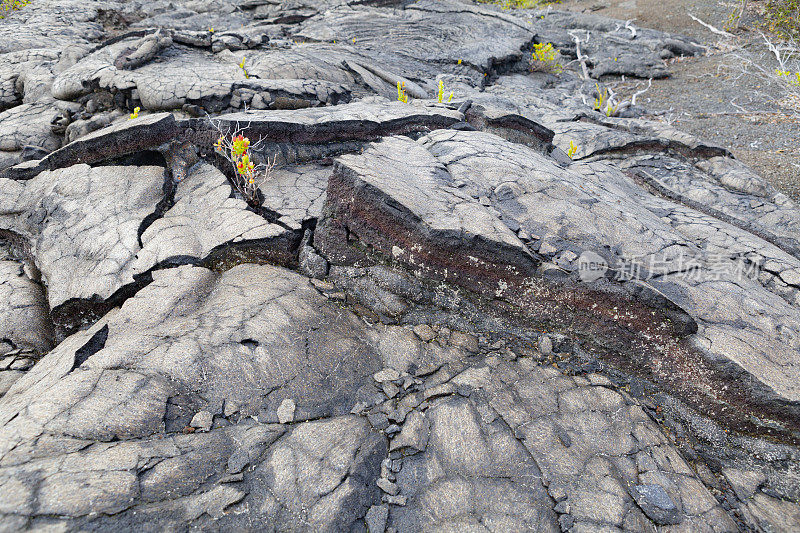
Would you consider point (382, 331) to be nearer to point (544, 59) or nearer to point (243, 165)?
point (243, 165)

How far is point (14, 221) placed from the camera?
357 centimetres

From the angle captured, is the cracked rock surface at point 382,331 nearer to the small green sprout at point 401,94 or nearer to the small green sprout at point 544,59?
the small green sprout at point 401,94

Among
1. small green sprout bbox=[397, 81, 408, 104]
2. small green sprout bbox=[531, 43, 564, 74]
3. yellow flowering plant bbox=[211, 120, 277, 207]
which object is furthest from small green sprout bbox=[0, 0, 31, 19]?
small green sprout bbox=[531, 43, 564, 74]

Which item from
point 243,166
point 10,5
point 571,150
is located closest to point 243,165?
point 243,166

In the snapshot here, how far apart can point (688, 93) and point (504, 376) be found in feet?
29.3

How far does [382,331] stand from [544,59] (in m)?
8.52

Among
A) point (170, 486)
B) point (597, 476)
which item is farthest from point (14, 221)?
point (597, 476)

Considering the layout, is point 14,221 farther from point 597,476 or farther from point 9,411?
point 597,476

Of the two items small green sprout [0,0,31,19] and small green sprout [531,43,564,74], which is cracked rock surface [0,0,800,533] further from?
small green sprout [0,0,31,19]

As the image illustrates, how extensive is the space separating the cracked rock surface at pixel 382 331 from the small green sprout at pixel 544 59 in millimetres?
5220

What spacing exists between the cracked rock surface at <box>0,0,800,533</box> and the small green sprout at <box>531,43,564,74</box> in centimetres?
522

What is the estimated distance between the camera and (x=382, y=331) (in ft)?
8.33

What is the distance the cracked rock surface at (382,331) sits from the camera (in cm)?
176

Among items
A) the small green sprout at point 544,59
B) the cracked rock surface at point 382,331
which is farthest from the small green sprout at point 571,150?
the small green sprout at point 544,59
